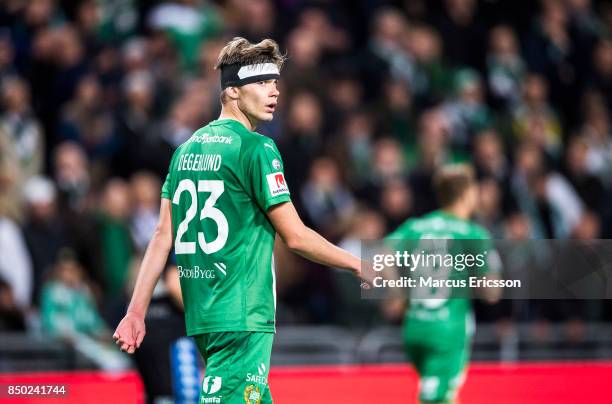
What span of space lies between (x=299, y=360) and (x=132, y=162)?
2.67m

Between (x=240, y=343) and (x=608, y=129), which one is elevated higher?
(x=608, y=129)

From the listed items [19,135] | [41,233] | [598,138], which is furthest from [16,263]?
[598,138]

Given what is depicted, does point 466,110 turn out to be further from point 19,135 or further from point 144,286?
point 144,286

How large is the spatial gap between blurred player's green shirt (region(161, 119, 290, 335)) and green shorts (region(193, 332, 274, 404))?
0.05 metres

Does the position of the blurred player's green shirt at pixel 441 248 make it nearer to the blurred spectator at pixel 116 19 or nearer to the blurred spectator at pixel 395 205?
the blurred spectator at pixel 395 205

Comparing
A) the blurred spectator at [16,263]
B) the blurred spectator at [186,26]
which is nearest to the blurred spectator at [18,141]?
the blurred spectator at [16,263]

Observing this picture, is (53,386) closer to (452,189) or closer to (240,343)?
(452,189)

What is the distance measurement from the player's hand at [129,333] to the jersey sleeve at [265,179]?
77 centimetres

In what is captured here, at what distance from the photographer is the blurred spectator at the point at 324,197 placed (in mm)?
12609

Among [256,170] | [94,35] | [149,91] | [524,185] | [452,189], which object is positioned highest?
[94,35]

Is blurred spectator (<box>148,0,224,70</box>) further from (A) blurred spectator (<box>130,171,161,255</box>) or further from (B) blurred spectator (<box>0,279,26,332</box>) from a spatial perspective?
(B) blurred spectator (<box>0,279,26,332</box>)

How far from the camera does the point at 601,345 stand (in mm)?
12859

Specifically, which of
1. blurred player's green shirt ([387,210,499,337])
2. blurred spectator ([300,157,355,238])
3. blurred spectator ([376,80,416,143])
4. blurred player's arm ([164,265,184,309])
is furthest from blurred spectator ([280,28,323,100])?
blurred player's arm ([164,265,184,309])

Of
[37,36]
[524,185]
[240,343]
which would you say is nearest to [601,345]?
[524,185]
